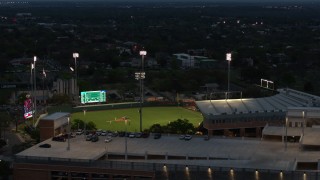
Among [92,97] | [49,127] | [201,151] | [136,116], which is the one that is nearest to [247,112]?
[136,116]

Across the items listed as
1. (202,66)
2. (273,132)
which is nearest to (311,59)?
(202,66)

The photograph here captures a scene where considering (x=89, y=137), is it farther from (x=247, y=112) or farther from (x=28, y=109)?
(x=28, y=109)

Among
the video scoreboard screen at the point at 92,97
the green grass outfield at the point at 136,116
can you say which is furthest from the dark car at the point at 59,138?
the video scoreboard screen at the point at 92,97

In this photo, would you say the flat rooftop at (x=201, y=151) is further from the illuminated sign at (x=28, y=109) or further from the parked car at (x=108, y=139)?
the illuminated sign at (x=28, y=109)

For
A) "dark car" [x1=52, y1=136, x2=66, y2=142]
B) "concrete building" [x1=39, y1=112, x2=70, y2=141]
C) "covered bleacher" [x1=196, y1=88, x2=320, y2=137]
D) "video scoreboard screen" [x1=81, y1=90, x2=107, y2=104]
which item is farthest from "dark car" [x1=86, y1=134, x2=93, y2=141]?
"video scoreboard screen" [x1=81, y1=90, x2=107, y2=104]

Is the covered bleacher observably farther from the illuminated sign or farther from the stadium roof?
the illuminated sign

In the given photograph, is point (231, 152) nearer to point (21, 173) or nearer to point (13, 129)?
point (21, 173)
